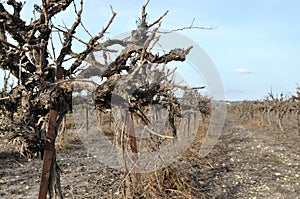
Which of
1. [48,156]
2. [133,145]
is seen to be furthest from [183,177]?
[48,156]

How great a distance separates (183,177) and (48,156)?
386 centimetres

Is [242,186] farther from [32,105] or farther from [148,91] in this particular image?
[32,105]

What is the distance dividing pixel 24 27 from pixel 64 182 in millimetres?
5470

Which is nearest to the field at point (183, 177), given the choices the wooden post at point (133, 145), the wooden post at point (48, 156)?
the wooden post at point (133, 145)

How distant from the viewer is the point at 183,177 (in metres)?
6.57

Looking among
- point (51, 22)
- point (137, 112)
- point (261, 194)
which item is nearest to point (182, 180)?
point (261, 194)

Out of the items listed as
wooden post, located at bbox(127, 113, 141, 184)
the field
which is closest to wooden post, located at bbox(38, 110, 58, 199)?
wooden post, located at bbox(127, 113, 141, 184)

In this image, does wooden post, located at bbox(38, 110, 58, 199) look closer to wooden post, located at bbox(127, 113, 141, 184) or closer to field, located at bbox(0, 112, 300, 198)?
wooden post, located at bbox(127, 113, 141, 184)

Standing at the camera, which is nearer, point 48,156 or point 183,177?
point 48,156

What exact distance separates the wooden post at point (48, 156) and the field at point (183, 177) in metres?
1.36

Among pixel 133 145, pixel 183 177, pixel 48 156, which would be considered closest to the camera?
pixel 48 156

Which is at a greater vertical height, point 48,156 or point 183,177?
point 48,156

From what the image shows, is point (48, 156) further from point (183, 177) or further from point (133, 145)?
point (183, 177)

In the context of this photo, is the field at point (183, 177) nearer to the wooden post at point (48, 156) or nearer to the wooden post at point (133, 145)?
the wooden post at point (133, 145)
